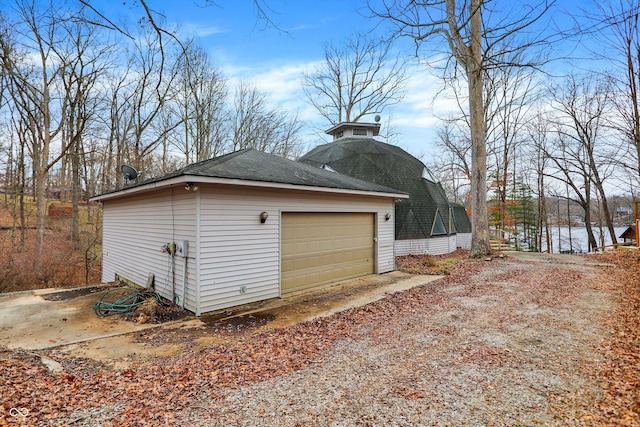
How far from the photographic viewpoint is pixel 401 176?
15.2 meters

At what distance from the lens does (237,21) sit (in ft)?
13.8

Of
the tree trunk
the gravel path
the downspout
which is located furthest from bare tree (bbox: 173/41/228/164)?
the gravel path

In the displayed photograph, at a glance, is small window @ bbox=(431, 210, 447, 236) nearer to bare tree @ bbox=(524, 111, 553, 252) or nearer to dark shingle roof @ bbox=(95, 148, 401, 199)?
dark shingle roof @ bbox=(95, 148, 401, 199)

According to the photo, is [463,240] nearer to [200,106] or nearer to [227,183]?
[227,183]

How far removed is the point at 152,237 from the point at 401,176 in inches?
456

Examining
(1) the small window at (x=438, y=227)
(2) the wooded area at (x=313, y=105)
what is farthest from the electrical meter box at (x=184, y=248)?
(1) the small window at (x=438, y=227)

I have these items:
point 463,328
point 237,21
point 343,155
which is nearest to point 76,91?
point 343,155

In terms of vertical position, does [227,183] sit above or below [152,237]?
above

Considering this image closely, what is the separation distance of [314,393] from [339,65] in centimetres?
2556

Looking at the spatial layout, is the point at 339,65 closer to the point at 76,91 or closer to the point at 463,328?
the point at 76,91

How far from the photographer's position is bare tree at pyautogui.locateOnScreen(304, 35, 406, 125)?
2356 centimetres

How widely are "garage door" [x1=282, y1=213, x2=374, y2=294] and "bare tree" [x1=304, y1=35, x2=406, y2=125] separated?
17457mm

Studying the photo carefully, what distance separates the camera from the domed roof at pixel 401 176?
1445 cm

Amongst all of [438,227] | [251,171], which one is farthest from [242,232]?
[438,227]
